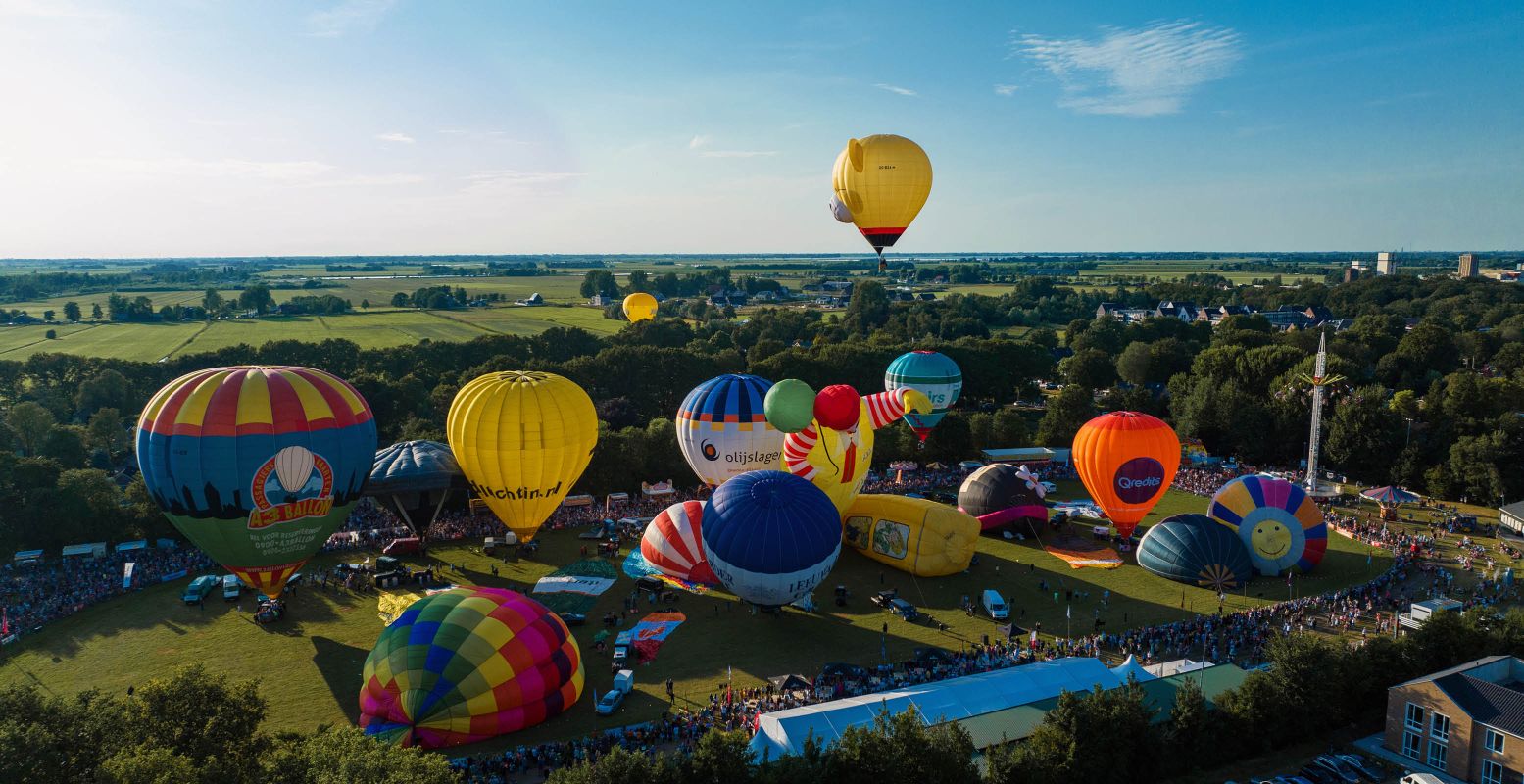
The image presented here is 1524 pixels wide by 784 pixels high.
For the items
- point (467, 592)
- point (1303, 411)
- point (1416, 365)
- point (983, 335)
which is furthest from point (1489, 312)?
point (467, 592)

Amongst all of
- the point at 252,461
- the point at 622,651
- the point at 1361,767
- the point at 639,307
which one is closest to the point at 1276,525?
the point at 1361,767

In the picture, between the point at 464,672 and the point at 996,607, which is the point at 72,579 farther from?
the point at 996,607

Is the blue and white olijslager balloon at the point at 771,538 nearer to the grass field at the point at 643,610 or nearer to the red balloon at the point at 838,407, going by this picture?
the grass field at the point at 643,610

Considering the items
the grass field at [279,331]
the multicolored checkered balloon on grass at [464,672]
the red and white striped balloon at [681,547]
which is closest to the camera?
the multicolored checkered balloon on grass at [464,672]

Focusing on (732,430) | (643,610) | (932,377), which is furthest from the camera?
(932,377)

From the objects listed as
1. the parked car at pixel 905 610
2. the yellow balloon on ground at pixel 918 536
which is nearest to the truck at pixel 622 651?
the parked car at pixel 905 610

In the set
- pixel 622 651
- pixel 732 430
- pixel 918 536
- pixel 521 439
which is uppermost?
pixel 521 439

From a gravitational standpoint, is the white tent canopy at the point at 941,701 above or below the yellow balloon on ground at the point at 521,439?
below
